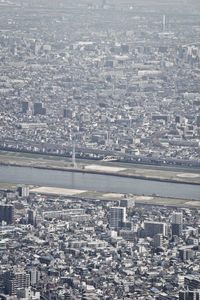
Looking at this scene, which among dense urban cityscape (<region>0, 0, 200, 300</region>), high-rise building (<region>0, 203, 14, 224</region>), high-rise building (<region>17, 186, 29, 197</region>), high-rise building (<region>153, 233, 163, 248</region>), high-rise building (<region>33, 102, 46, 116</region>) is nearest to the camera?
dense urban cityscape (<region>0, 0, 200, 300</region>)

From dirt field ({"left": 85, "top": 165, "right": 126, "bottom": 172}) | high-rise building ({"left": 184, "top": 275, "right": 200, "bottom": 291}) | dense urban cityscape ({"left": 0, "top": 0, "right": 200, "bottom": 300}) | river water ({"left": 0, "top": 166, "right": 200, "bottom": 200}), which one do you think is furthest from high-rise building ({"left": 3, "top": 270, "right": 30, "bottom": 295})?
dirt field ({"left": 85, "top": 165, "right": 126, "bottom": 172})

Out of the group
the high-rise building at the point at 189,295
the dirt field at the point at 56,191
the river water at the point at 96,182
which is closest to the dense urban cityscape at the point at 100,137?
the high-rise building at the point at 189,295

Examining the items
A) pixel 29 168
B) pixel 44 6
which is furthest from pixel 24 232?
pixel 44 6

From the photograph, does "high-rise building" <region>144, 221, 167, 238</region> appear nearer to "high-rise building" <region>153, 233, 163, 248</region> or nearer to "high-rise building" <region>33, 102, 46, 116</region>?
"high-rise building" <region>153, 233, 163, 248</region>

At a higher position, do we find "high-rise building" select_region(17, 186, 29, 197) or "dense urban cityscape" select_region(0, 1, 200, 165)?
"high-rise building" select_region(17, 186, 29, 197)

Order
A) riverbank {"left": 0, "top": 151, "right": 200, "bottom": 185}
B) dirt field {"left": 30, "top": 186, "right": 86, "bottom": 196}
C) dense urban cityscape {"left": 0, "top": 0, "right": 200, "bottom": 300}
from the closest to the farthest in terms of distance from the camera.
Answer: dense urban cityscape {"left": 0, "top": 0, "right": 200, "bottom": 300}
dirt field {"left": 30, "top": 186, "right": 86, "bottom": 196}
riverbank {"left": 0, "top": 151, "right": 200, "bottom": 185}

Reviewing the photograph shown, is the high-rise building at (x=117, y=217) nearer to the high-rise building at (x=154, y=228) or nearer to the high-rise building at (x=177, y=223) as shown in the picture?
the high-rise building at (x=154, y=228)
